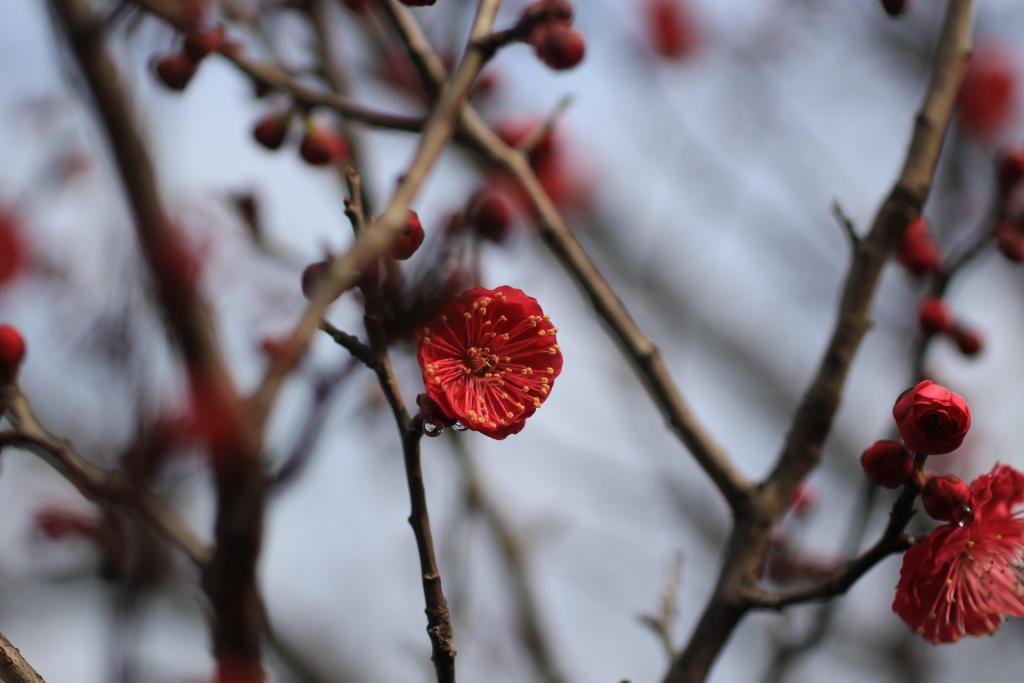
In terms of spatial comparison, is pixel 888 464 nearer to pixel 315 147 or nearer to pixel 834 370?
pixel 834 370

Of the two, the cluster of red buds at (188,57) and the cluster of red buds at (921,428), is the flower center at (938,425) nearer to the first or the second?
the cluster of red buds at (921,428)

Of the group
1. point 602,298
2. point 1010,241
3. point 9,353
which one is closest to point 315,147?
point 602,298

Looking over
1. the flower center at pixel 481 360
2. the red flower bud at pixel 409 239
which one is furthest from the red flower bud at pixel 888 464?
the red flower bud at pixel 409 239

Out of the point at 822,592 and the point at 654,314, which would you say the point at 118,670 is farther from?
the point at 654,314

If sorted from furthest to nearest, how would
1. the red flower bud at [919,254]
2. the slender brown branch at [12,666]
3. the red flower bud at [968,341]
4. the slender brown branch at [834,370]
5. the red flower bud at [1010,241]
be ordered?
the red flower bud at [968,341]
the red flower bud at [919,254]
the red flower bud at [1010,241]
the slender brown branch at [834,370]
the slender brown branch at [12,666]

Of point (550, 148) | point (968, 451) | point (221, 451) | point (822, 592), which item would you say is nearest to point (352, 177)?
point (221, 451)

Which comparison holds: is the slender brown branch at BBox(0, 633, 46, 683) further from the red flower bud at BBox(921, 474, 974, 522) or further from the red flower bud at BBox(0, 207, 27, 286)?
the red flower bud at BBox(0, 207, 27, 286)
